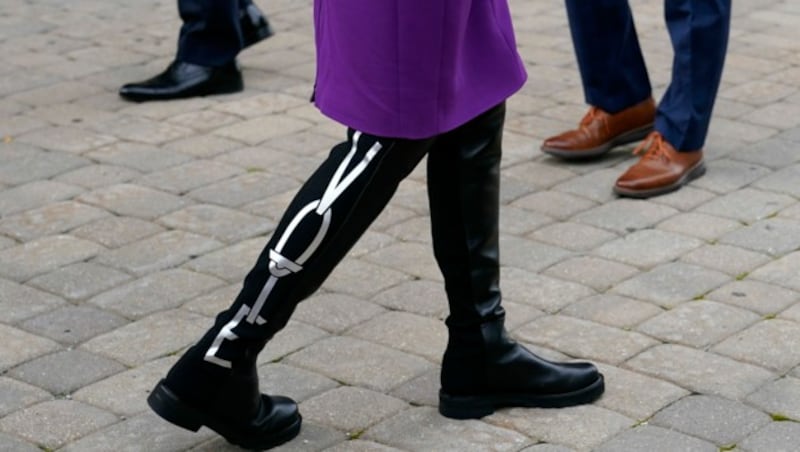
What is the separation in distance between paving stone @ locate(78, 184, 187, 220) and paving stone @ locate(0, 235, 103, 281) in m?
0.27

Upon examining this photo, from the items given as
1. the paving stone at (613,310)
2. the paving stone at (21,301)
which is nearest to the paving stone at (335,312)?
the paving stone at (613,310)

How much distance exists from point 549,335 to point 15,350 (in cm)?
122

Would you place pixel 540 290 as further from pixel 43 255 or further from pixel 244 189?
pixel 43 255

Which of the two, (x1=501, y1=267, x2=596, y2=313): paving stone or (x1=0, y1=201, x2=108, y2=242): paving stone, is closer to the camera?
(x1=501, y1=267, x2=596, y2=313): paving stone

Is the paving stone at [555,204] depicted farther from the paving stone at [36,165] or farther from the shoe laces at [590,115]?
the paving stone at [36,165]

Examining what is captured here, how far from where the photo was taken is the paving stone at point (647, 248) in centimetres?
428

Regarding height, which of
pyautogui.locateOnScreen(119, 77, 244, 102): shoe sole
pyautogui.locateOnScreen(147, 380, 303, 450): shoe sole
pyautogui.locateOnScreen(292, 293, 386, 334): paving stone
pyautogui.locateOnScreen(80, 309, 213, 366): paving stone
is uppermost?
pyautogui.locateOnScreen(147, 380, 303, 450): shoe sole

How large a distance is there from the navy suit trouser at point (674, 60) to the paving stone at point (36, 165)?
1615 mm

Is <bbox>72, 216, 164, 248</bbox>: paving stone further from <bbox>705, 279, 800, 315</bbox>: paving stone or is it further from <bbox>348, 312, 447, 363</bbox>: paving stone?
<bbox>705, 279, 800, 315</bbox>: paving stone

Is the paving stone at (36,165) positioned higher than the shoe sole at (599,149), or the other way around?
the shoe sole at (599,149)

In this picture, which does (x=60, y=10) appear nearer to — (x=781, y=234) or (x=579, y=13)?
(x=579, y=13)

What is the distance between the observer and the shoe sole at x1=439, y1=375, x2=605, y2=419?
131 inches

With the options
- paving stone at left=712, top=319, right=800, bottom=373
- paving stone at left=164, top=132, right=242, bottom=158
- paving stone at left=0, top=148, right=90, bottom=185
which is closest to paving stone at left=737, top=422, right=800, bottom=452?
paving stone at left=712, top=319, right=800, bottom=373

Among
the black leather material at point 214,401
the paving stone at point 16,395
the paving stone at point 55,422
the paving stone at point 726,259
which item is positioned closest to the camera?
the black leather material at point 214,401
